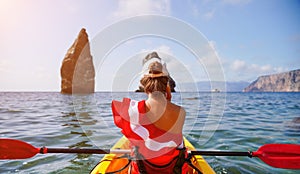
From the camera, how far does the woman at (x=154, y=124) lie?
6.62 ft

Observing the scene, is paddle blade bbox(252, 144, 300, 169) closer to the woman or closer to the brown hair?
the woman

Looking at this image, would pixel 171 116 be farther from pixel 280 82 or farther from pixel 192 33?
pixel 280 82

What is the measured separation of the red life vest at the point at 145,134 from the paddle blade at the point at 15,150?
1.69 metres

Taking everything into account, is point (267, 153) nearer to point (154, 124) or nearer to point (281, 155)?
point (281, 155)

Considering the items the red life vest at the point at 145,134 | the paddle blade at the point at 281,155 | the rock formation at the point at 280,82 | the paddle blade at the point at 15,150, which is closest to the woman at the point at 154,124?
the red life vest at the point at 145,134

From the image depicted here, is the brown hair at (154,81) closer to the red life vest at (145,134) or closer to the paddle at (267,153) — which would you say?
the red life vest at (145,134)

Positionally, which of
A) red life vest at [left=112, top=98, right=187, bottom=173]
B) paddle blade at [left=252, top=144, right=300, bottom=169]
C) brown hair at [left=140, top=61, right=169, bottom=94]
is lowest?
paddle blade at [left=252, top=144, right=300, bottom=169]

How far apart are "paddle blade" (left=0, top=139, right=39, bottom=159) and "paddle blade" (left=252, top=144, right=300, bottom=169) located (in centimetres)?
321

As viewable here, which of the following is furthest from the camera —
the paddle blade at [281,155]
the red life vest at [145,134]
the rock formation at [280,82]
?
the rock formation at [280,82]

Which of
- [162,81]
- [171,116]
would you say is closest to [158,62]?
[162,81]

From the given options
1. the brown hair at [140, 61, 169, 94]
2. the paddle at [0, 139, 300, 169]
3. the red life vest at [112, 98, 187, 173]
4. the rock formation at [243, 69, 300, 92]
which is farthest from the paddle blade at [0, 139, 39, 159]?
the rock formation at [243, 69, 300, 92]

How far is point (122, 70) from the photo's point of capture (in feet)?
8.03

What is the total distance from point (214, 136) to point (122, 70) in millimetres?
5255

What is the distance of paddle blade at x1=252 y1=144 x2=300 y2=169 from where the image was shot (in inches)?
112
